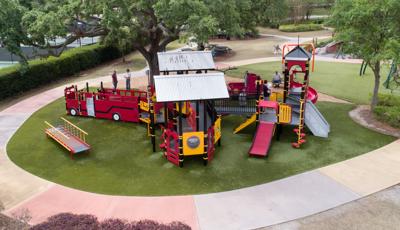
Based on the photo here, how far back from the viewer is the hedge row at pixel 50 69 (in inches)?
944

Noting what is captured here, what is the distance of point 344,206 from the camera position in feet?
39.1

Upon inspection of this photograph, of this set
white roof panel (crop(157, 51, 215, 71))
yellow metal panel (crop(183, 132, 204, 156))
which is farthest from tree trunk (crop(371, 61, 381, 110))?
yellow metal panel (crop(183, 132, 204, 156))

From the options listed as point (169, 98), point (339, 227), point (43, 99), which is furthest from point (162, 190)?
point (43, 99)

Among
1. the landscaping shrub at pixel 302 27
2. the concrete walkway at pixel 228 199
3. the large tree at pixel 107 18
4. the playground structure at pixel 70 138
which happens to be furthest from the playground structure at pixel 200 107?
the landscaping shrub at pixel 302 27

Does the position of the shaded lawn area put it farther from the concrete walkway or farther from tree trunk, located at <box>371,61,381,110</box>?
the concrete walkway

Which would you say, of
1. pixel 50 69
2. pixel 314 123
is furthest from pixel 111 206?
pixel 50 69

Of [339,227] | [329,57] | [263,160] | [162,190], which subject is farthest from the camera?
[329,57]

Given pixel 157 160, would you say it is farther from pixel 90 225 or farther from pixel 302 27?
pixel 302 27

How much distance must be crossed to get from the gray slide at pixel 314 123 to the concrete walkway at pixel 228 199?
2865 millimetres

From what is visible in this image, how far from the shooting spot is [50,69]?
27844 millimetres

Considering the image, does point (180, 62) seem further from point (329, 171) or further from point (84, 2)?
point (329, 171)

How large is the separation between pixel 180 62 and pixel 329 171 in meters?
7.68

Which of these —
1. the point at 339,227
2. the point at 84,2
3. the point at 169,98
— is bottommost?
the point at 339,227

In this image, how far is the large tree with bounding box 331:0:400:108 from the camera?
17344 mm
